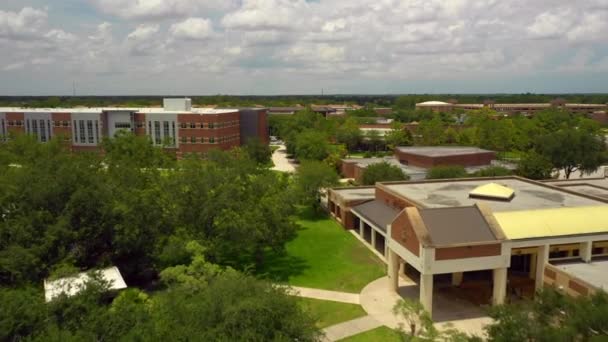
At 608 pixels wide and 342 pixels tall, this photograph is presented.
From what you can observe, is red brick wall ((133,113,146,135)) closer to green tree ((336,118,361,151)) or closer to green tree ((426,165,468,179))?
green tree ((336,118,361,151))

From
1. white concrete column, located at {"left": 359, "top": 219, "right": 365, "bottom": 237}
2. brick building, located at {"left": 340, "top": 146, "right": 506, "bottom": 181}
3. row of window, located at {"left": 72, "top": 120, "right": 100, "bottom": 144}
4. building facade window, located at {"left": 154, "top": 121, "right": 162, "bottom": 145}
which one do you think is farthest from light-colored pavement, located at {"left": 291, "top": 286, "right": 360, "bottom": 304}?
row of window, located at {"left": 72, "top": 120, "right": 100, "bottom": 144}

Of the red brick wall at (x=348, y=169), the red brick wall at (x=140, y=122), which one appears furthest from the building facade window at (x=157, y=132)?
the red brick wall at (x=348, y=169)

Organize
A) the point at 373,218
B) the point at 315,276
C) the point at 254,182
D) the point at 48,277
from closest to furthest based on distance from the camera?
the point at 48,277 → the point at 315,276 → the point at 254,182 → the point at 373,218

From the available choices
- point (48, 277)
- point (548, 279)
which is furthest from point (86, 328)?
point (548, 279)

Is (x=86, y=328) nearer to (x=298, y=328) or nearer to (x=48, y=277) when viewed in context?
(x=298, y=328)

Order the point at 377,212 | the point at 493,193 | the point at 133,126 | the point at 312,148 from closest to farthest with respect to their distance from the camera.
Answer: the point at 493,193 → the point at 377,212 → the point at 312,148 → the point at 133,126

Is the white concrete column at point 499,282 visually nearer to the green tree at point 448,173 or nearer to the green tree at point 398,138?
the green tree at point 448,173

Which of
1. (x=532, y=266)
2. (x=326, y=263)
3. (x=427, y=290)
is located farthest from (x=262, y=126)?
(x=427, y=290)

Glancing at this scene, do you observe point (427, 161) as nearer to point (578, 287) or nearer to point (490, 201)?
point (490, 201)

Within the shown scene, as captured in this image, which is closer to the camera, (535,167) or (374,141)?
(535,167)
